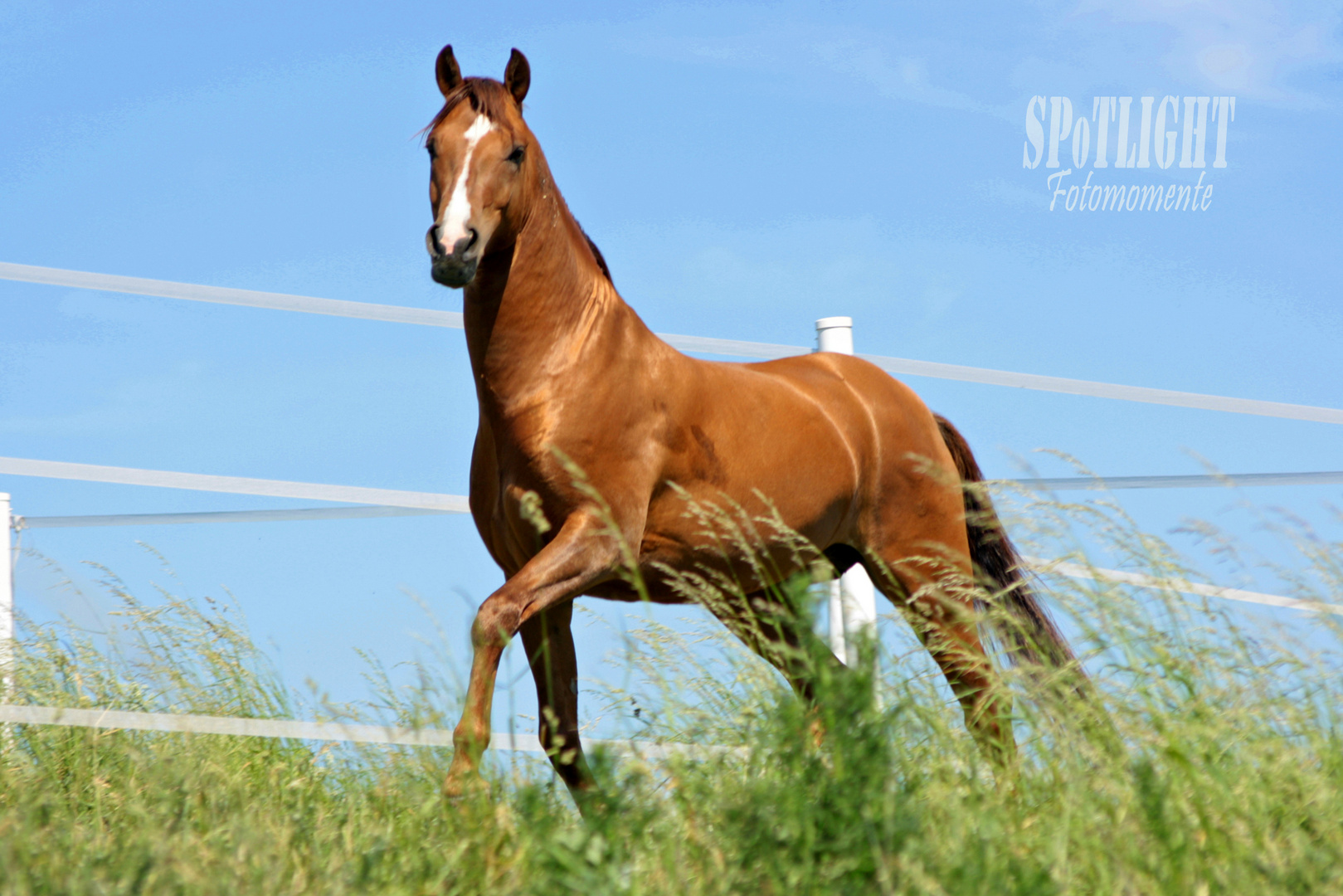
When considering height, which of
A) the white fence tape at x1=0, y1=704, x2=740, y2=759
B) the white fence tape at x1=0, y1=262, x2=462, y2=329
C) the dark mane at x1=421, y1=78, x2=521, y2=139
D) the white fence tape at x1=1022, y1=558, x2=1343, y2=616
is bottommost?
the white fence tape at x1=0, y1=704, x2=740, y2=759

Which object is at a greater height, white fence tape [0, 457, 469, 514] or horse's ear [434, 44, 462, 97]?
horse's ear [434, 44, 462, 97]

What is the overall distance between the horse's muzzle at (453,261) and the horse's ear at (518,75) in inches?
26.5

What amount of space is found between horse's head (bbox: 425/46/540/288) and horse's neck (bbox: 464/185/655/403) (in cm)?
8

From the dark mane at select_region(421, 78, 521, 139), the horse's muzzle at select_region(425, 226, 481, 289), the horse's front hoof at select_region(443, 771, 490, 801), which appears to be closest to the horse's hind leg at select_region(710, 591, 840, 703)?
the horse's front hoof at select_region(443, 771, 490, 801)

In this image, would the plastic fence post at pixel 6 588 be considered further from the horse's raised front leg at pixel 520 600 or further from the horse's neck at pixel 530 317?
the horse's raised front leg at pixel 520 600

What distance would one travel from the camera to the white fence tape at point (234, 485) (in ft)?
13.1

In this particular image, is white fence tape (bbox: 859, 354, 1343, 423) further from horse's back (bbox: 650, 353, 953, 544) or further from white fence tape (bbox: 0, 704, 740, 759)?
white fence tape (bbox: 0, 704, 740, 759)

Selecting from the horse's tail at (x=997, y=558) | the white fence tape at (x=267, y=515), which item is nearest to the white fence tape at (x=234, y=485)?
the white fence tape at (x=267, y=515)

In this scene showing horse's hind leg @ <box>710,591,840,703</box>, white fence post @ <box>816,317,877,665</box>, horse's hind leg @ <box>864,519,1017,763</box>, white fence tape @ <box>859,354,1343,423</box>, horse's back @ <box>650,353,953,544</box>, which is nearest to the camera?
horse's hind leg @ <box>710,591,840,703</box>

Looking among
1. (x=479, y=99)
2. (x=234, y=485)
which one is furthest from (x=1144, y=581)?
(x=234, y=485)

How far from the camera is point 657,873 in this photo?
2158 mm

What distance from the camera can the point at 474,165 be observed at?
10.4ft

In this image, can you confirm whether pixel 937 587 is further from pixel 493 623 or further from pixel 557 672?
pixel 493 623

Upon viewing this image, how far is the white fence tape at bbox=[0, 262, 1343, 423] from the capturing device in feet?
14.9
